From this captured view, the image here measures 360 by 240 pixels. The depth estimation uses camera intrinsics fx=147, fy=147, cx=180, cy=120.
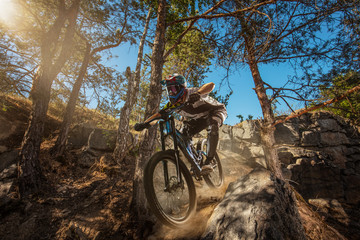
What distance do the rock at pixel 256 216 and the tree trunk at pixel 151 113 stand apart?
1614 mm

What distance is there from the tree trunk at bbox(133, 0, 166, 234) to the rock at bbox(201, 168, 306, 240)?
5.30 feet

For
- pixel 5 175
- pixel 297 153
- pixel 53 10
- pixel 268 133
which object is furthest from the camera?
pixel 297 153

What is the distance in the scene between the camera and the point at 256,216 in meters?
2.08

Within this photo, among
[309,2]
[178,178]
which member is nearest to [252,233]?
[178,178]

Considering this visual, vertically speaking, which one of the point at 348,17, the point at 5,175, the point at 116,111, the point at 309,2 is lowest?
the point at 5,175

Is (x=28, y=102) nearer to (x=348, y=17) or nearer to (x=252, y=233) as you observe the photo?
(x=252, y=233)

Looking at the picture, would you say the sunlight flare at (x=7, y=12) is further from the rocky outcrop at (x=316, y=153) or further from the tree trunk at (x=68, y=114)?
the rocky outcrop at (x=316, y=153)

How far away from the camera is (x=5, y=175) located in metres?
4.46

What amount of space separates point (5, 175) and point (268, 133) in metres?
8.47

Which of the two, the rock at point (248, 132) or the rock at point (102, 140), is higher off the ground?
the rock at point (248, 132)

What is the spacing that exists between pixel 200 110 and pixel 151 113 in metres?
1.23

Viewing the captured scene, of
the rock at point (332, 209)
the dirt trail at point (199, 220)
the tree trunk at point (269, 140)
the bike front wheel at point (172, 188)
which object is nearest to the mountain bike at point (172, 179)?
the bike front wheel at point (172, 188)

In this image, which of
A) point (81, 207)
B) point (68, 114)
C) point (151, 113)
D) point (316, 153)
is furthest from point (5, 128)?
point (316, 153)

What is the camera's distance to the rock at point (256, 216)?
1935 millimetres
